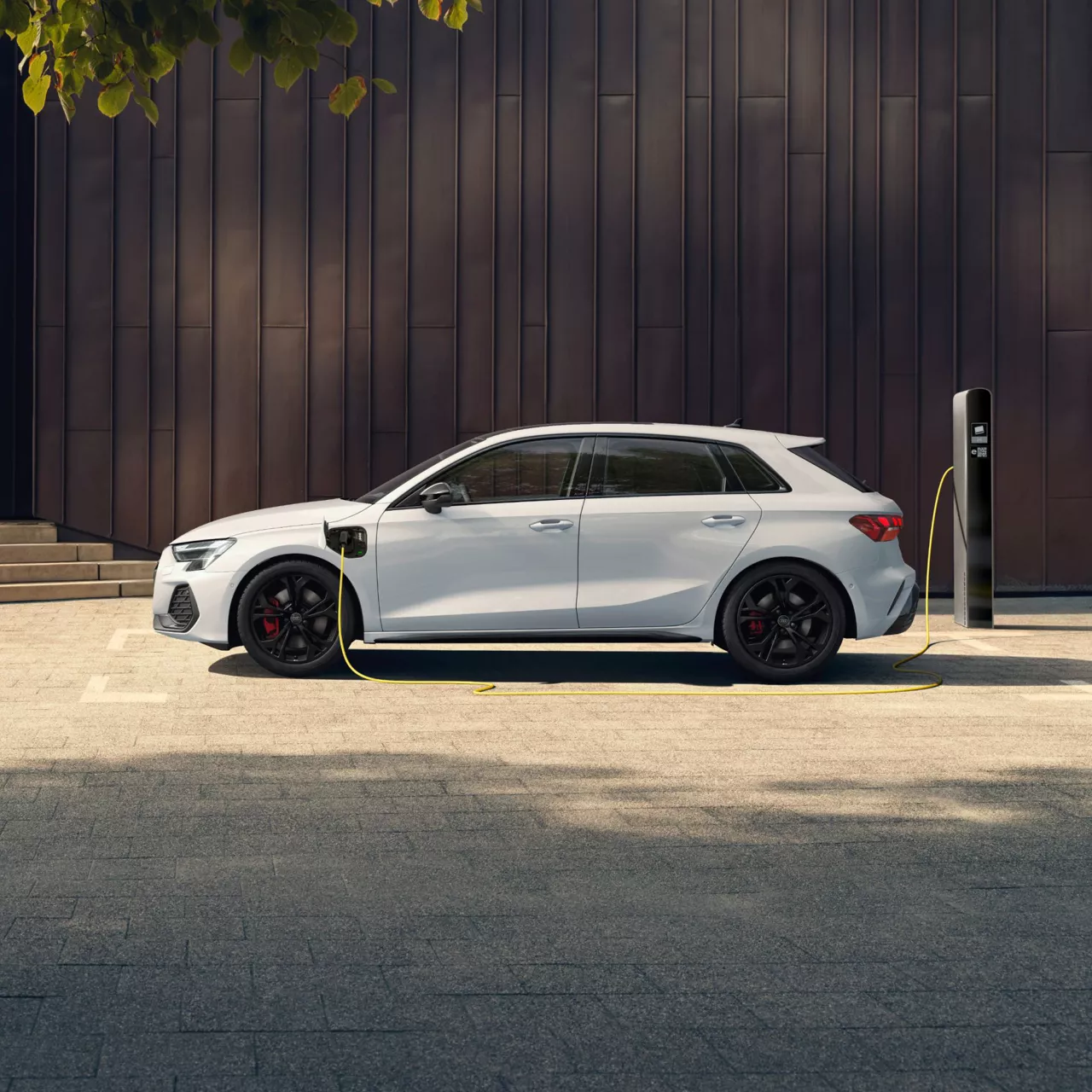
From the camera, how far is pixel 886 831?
5.54 m

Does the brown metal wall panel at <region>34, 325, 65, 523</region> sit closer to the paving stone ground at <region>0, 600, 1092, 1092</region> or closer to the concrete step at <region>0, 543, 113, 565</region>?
the concrete step at <region>0, 543, 113, 565</region>

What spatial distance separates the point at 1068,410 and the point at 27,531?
11.2 metres

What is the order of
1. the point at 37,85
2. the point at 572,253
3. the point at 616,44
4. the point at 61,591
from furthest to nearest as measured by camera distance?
1. the point at 572,253
2. the point at 616,44
3. the point at 61,591
4. the point at 37,85

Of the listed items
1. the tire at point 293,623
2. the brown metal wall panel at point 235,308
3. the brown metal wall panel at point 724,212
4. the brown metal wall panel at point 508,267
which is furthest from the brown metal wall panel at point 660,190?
the tire at point 293,623

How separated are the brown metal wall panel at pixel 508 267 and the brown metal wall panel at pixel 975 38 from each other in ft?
15.8

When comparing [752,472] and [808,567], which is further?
[752,472]

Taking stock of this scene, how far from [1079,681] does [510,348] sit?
777cm

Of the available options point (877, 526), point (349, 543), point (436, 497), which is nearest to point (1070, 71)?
point (877, 526)

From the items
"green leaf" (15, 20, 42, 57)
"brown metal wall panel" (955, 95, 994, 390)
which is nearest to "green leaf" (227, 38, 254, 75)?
"green leaf" (15, 20, 42, 57)

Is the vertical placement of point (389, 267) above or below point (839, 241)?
below

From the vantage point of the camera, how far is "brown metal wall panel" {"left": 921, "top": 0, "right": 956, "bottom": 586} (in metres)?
15.6

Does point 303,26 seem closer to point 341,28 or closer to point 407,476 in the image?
point 341,28

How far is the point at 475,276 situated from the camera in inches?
615

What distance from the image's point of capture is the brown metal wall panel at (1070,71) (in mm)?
15539
